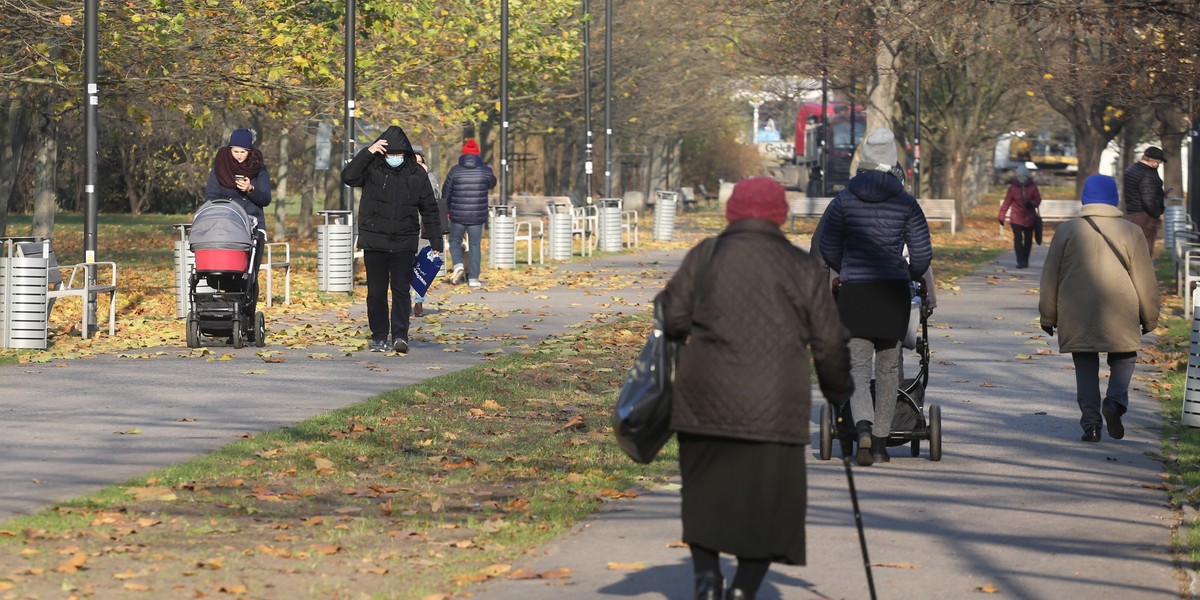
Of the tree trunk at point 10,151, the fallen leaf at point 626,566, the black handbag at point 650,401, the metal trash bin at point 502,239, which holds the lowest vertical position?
the fallen leaf at point 626,566

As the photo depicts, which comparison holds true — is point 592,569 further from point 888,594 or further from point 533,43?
point 533,43

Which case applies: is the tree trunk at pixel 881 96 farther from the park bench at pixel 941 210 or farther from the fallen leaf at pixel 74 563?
the fallen leaf at pixel 74 563

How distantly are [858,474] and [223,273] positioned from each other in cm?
733

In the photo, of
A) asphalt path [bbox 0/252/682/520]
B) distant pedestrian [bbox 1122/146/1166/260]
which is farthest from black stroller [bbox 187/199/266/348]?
distant pedestrian [bbox 1122/146/1166/260]

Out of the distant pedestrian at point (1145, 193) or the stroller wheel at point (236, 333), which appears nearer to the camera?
the stroller wheel at point (236, 333)

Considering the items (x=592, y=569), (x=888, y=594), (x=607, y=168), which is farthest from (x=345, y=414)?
(x=607, y=168)

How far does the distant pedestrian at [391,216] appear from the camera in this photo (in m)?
15.1

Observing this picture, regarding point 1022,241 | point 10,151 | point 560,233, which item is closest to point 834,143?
point 560,233

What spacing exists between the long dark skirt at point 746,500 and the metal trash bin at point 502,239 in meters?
→ 22.6

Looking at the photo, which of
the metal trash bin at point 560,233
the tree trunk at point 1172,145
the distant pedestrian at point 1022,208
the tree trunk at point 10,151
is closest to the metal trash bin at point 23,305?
the tree trunk at point 10,151

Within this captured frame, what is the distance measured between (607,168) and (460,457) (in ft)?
99.4

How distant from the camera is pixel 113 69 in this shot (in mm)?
23938

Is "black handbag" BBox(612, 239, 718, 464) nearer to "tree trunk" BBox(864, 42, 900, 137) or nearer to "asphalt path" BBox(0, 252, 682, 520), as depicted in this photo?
"asphalt path" BBox(0, 252, 682, 520)

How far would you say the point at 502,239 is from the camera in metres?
29.0
